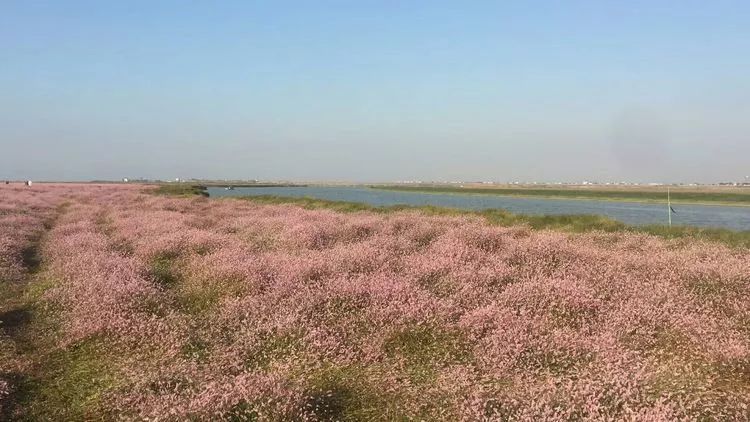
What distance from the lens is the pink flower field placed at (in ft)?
20.1

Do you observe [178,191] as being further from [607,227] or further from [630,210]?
[607,227]

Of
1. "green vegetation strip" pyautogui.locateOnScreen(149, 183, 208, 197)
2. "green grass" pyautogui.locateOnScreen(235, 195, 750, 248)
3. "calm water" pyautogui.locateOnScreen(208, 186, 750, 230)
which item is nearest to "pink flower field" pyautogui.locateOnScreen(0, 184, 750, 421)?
"green grass" pyautogui.locateOnScreen(235, 195, 750, 248)

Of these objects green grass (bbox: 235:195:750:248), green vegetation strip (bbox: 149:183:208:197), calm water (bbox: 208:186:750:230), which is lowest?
calm water (bbox: 208:186:750:230)

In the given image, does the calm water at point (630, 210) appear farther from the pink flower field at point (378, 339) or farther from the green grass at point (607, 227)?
the pink flower field at point (378, 339)

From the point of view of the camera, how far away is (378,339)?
850cm

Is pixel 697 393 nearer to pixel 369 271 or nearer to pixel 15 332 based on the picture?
pixel 369 271

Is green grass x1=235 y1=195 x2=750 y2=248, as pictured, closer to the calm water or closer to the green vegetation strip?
the calm water

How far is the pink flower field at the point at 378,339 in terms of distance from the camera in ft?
20.1

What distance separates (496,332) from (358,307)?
3157mm

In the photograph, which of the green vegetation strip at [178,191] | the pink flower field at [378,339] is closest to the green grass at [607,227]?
the pink flower field at [378,339]

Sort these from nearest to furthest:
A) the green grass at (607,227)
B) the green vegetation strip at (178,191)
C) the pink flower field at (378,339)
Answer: the pink flower field at (378,339), the green grass at (607,227), the green vegetation strip at (178,191)

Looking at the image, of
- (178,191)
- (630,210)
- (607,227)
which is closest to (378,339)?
(607,227)

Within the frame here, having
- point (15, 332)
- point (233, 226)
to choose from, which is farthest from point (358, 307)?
point (233, 226)

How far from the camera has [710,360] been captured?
7.72 meters
